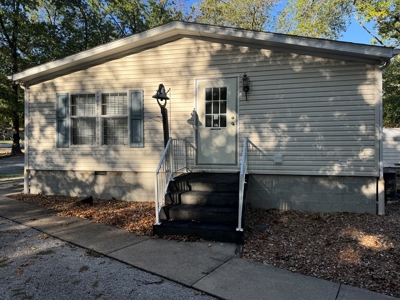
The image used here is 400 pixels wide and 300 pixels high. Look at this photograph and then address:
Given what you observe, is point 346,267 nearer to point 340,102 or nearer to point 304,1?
point 340,102

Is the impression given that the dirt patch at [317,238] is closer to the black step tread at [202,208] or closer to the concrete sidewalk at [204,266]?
the concrete sidewalk at [204,266]

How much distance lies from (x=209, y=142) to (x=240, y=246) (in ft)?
8.82

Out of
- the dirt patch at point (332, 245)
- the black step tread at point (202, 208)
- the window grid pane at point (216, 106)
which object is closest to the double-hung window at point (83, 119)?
the window grid pane at point (216, 106)

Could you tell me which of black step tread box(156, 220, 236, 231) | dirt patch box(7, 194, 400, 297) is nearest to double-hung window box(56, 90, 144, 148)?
dirt patch box(7, 194, 400, 297)

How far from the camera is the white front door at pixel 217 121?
5980 millimetres

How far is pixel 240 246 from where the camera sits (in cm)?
391

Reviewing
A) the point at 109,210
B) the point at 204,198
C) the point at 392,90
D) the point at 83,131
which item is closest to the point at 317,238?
the point at 204,198

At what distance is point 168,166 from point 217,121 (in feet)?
4.72

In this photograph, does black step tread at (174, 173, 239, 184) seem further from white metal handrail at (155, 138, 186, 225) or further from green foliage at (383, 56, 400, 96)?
green foliage at (383, 56, 400, 96)

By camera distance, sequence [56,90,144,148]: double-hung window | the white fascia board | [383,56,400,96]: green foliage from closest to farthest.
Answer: the white fascia board → [56,90,144,148]: double-hung window → [383,56,400,96]: green foliage

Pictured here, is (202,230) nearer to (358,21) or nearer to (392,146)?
(392,146)

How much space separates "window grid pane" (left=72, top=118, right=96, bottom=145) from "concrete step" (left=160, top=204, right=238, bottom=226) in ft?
10.6

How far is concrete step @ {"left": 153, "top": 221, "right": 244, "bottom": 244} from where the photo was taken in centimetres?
401

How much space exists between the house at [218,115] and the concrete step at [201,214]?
1567 mm
